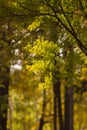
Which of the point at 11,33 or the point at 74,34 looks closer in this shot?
the point at 74,34

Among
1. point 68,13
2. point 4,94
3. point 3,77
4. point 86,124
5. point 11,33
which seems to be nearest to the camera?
point 68,13

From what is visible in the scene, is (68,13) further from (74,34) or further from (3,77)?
(3,77)

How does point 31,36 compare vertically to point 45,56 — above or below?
above

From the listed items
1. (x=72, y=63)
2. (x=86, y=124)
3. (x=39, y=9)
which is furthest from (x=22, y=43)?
(x=86, y=124)

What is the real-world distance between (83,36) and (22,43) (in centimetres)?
257

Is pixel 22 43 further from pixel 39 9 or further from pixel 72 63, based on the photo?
pixel 39 9

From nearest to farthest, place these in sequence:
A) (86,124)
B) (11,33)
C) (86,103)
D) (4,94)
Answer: (11,33) → (4,94) → (86,103) → (86,124)

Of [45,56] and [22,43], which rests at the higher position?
[22,43]

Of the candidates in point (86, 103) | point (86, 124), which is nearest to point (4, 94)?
point (86, 103)

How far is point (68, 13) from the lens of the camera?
992 centimetres

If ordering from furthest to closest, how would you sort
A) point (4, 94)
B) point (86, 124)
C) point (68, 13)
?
point (86, 124) < point (4, 94) < point (68, 13)

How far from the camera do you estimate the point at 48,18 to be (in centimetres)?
1045

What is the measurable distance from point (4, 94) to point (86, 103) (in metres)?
14.0

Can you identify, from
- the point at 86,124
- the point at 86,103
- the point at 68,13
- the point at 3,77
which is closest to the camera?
the point at 68,13
